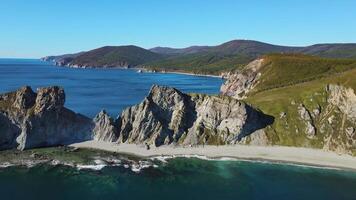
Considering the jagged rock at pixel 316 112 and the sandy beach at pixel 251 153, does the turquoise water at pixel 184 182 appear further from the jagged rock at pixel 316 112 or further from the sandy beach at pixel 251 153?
the jagged rock at pixel 316 112

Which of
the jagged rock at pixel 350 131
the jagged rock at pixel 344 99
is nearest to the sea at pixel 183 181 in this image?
the jagged rock at pixel 350 131

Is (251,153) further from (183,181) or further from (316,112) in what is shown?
(183,181)

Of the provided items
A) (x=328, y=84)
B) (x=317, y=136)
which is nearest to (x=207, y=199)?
(x=317, y=136)

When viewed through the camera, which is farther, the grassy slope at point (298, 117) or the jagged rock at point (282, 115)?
the jagged rock at point (282, 115)

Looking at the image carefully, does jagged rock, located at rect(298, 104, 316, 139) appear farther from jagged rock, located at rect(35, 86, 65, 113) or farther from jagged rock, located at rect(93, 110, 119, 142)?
jagged rock, located at rect(35, 86, 65, 113)

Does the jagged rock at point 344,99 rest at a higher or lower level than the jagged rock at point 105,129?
higher

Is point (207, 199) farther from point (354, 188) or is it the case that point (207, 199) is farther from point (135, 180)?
point (354, 188)

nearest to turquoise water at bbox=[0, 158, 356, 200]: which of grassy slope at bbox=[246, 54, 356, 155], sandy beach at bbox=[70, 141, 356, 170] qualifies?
sandy beach at bbox=[70, 141, 356, 170]
